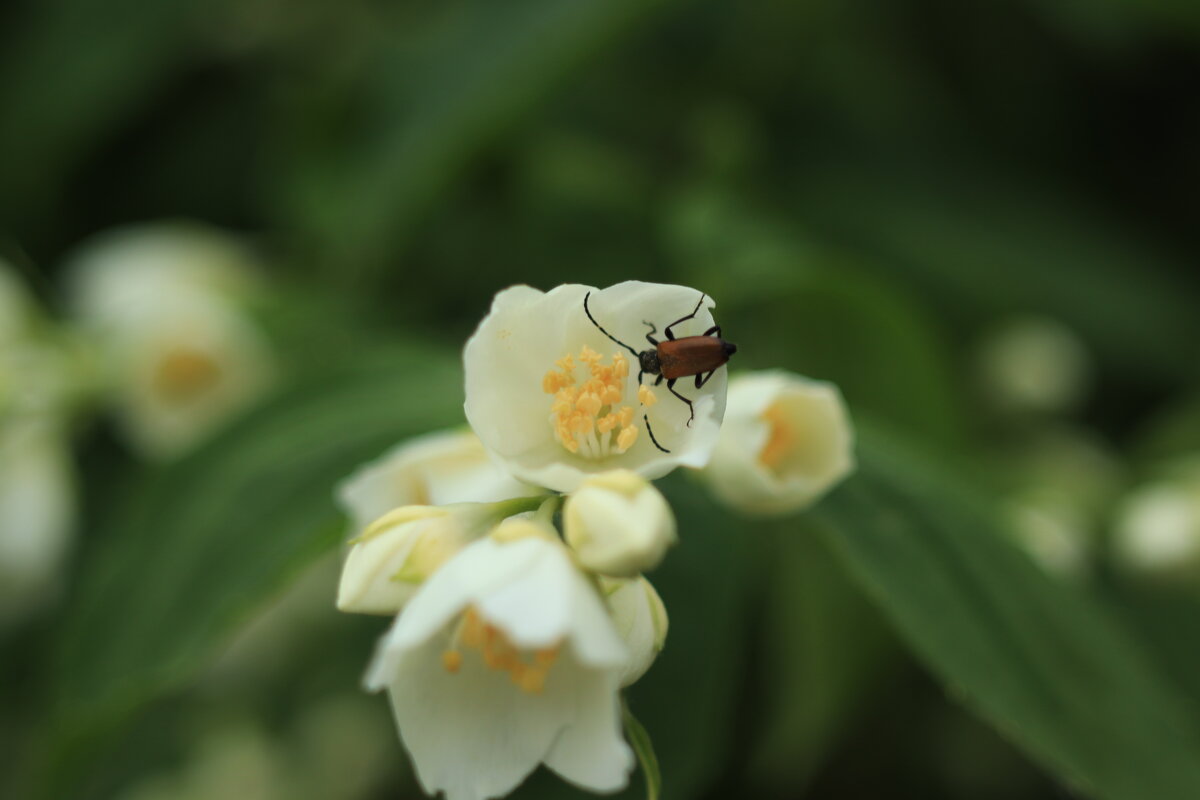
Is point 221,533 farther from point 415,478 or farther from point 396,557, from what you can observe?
point 396,557

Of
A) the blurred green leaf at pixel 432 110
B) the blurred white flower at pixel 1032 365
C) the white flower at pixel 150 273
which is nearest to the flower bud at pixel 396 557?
the blurred green leaf at pixel 432 110

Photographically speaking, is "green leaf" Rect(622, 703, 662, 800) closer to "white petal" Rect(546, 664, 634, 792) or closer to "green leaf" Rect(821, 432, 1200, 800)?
"white petal" Rect(546, 664, 634, 792)

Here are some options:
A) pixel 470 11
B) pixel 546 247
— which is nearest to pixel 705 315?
pixel 546 247

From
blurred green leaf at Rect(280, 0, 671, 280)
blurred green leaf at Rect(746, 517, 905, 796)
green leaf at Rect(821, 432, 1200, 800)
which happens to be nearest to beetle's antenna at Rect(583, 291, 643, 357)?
green leaf at Rect(821, 432, 1200, 800)

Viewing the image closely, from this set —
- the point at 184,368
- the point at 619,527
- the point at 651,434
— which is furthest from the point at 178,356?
the point at 619,527

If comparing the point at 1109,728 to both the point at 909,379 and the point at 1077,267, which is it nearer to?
the point at 909,379

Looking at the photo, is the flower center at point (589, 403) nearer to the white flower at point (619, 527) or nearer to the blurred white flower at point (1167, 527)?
the white flower at point (619, 527)
